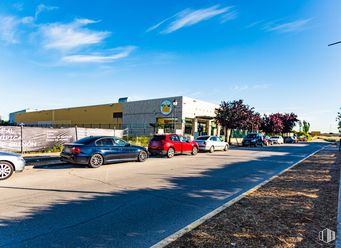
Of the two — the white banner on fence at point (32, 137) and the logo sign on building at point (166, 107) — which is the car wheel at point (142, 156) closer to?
the white banner on fence at point (32, 137)

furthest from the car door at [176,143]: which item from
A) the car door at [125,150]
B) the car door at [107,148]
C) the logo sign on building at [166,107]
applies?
the logo sign on building at [166,107]

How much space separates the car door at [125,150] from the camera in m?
13.3

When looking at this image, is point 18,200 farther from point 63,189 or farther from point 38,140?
point 38,140

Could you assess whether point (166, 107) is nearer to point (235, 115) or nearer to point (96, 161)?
point (235, 115)

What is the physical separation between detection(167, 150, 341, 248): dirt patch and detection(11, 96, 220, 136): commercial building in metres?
22.2

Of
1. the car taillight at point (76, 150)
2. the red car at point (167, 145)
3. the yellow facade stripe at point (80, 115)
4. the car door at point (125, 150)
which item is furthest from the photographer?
the yellow facade stripe at point (80, 115)

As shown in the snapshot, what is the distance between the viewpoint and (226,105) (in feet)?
115

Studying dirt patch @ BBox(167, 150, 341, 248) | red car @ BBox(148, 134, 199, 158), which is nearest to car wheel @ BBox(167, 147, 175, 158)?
red car @ BBox(148, 134, 199, 158)

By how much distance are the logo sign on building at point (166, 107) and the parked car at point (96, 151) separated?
2401 cm

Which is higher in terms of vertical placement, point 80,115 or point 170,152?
point 80,115

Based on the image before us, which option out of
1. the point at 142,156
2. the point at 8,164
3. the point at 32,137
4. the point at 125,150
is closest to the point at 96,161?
the point at 125,150

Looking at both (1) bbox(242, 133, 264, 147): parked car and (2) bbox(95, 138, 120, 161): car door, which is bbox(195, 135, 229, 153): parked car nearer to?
(1) bbox(242, 133, 264, 147): parked car

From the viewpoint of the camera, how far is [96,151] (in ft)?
39.1

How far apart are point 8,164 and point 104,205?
5.11 metres
